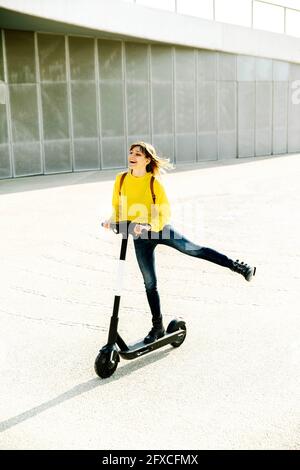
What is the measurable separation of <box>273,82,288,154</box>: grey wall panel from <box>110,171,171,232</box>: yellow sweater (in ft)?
75.1

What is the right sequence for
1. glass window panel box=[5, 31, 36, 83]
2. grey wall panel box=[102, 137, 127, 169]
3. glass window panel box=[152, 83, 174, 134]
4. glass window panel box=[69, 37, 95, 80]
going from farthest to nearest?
glass window panel box=[152, 83, 174, 134], grey wall panel box=[102, 137, 127, 169], glass window panel box=[69, 37, 95, 80], glass window panel box=[5, 31, 36, 83]

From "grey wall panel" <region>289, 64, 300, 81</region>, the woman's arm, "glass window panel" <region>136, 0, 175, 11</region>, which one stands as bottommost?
the woman's arm

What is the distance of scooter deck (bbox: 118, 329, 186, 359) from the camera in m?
5.15

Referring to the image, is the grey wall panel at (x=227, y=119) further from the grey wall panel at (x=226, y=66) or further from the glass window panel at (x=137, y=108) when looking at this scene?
the glass window panel at (x=137, y=108)

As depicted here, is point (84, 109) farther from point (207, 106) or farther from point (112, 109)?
point (207, 106)

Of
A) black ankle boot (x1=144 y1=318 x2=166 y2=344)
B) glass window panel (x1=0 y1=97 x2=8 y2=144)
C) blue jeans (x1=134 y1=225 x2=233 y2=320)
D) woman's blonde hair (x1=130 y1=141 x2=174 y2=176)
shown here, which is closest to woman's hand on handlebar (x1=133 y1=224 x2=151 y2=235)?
blue jeans (x1=134 y1=225 x2=233 y2=320)

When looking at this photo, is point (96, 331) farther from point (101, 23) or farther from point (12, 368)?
point (101, 23)

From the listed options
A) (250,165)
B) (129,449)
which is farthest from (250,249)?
(250,165)

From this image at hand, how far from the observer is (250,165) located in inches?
904

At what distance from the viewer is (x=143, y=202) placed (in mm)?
5164

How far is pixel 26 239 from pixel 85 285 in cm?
317

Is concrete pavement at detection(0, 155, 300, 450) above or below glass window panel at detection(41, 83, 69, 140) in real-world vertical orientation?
below

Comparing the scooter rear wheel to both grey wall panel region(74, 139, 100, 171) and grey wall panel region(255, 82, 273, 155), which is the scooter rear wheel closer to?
grey wall panel region(74, 139, 100, 171)

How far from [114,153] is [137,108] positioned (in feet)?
6.09
